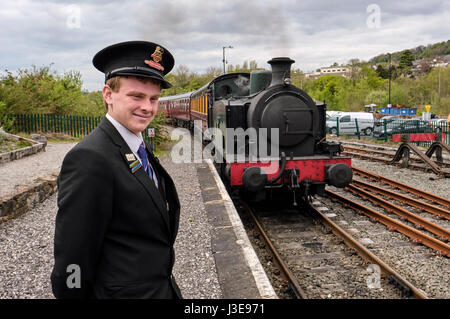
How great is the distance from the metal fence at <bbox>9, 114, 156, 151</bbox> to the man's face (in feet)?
52.9

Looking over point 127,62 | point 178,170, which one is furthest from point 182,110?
point 127,62

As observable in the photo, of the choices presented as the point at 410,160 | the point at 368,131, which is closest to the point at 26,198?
the point at 410,160

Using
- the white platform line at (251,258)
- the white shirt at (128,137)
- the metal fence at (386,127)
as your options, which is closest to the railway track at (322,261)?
the white platform line at (251,258)

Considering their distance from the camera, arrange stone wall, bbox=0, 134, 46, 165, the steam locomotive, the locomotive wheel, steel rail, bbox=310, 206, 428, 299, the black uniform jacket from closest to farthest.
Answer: the black uniform jacket → steel rail, bbox=310, 206, 428, 299 → the steam locomotive → stone wall, bbox=0, 134, 46, 165 → the locomotive wheel

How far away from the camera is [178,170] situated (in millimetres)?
11062

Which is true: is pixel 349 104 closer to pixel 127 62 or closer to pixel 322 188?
pixel 322 188

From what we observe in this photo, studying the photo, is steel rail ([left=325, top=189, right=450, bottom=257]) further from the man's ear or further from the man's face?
the man's ear

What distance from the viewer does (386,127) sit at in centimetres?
2009

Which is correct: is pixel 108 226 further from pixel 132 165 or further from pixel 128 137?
pixel 128 137

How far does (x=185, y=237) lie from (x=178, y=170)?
5.72 metres

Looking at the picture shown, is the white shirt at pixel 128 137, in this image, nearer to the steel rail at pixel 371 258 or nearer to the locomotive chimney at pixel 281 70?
the steel rail at pixel 371 258

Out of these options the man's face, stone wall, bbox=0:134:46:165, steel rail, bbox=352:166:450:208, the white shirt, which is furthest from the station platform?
steel rail, bbox=352:166:450:208

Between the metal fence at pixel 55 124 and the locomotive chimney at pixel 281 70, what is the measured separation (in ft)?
39.3

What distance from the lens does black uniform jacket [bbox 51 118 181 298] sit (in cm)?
142
